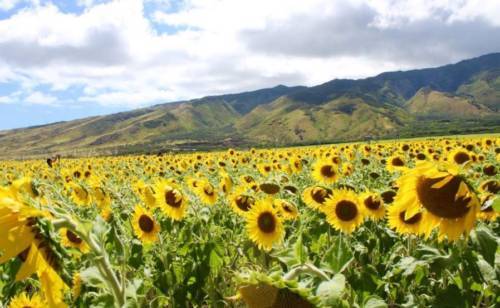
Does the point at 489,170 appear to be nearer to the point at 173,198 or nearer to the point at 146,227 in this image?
the point at 173,198

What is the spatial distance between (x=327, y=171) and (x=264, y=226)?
4969mm

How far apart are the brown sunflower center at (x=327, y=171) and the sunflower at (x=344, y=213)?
4176mm

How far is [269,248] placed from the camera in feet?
18.8

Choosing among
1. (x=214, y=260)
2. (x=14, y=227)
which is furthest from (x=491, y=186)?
(x=14, y=227)

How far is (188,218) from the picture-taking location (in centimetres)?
823

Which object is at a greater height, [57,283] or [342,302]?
[57,283]

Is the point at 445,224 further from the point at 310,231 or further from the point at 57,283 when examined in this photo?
the point at 310,231

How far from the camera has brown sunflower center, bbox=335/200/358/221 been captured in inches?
254

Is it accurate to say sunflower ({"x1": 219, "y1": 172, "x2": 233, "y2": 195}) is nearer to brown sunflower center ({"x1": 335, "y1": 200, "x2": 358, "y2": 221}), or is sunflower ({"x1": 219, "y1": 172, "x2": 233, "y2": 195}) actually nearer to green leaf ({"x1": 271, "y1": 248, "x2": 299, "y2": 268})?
brown sunflower center ({"x1": 335, "y1": 200, "x2": 358, "y2": 221})

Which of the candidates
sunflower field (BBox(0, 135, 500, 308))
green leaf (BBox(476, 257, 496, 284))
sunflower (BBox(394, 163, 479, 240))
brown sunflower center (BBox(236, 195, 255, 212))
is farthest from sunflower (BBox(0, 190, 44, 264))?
brown sunflower center (BBox(236, 195, 255, 212))

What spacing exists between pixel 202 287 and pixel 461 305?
130 inches

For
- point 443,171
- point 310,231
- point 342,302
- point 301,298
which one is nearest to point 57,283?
point 301,298

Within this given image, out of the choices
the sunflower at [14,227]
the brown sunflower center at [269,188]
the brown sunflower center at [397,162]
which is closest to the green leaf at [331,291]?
the sunflower at [14,227]

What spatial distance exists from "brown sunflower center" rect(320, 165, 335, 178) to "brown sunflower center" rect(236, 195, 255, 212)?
347 centimetres
